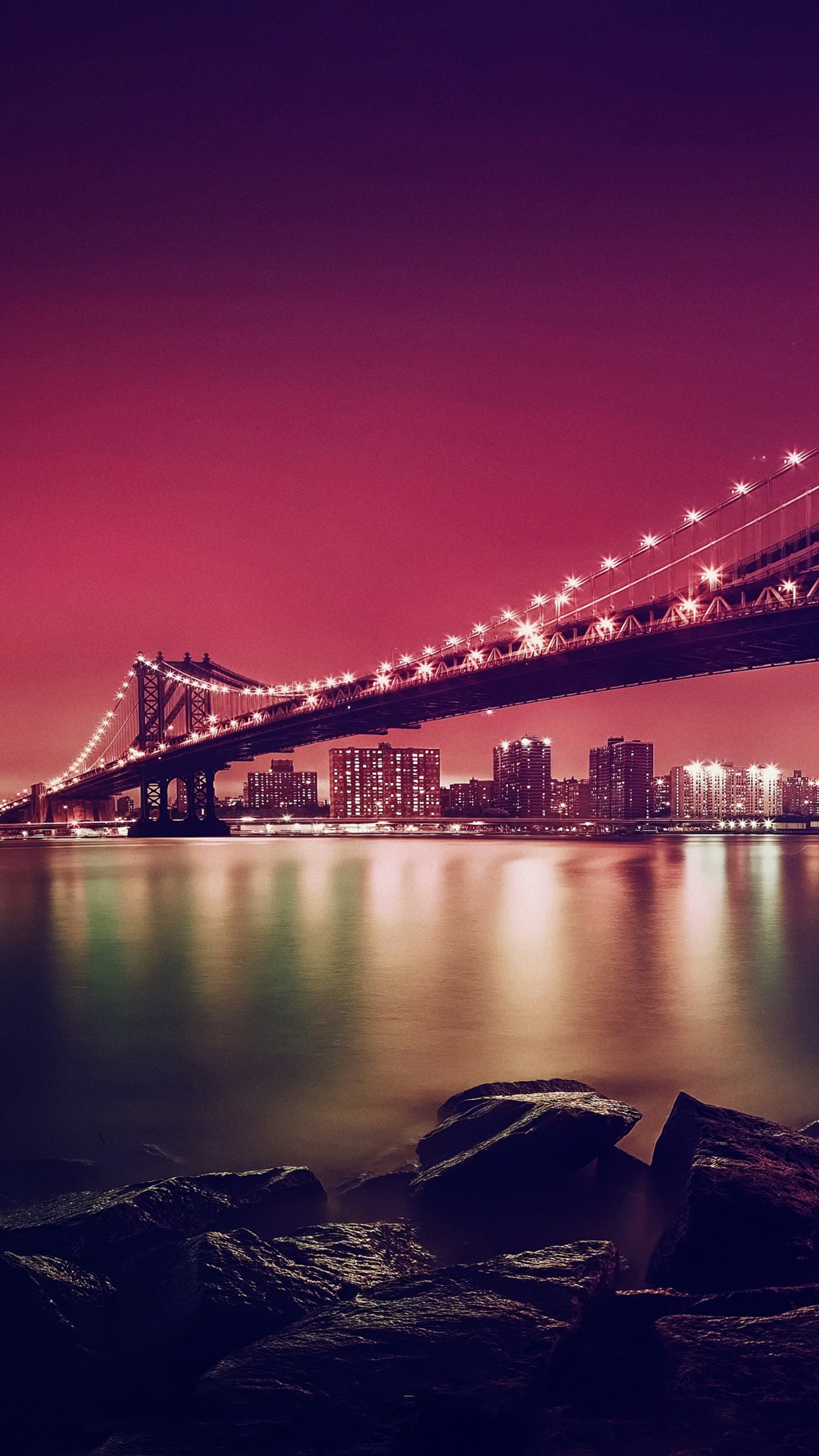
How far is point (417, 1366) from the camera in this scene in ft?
10.2

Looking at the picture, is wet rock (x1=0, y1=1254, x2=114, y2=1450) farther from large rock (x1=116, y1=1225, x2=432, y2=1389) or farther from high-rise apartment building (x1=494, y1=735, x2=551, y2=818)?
high-rise apartment building (x1=494, y1=735, x2=551, y2=818)

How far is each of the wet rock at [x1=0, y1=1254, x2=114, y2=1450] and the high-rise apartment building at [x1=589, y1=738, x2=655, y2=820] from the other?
498ft

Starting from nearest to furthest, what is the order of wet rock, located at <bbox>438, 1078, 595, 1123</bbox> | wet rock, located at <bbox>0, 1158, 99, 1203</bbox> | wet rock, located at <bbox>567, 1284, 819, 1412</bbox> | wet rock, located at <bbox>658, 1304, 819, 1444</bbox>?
wet rock, located at <bbox>658, 1304, 819, 1444</bbox> < wet rock, located at <bbox>567, 1284, 819, 1412</bbox> < wet rock, located at <bbox>0, 1158, 99, 1203</bbox> < wet rock, located at <bbox>438, 1078, 595, 1123</bbox>

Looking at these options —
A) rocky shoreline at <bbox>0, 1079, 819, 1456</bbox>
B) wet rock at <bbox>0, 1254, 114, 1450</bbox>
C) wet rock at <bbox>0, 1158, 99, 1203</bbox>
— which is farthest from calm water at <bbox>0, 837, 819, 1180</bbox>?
wet rock at <bbox>0, 1254, 114, 1450</bbox>

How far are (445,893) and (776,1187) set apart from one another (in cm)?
2192

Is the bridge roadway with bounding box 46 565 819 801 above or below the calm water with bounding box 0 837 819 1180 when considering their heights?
above

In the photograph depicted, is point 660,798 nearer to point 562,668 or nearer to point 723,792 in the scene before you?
point 723,792

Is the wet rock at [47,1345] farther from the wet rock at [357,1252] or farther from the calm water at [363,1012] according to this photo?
the calm water at [363,1012]

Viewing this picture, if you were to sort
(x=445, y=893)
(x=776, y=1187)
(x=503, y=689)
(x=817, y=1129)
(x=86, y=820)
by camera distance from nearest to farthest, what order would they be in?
(x=776, y=1187)
(x=817, y=1129)
(x=445, y=893)
(x=503, y=689)
(x=86, y=820)

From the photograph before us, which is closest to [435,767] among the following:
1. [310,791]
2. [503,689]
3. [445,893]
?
[310,791]

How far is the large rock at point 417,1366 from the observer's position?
2.90m

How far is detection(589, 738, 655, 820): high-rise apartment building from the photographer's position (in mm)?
152250

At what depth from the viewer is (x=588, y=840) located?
77125 millimetres

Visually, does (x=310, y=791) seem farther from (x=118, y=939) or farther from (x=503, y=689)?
(x=118, y=939)
